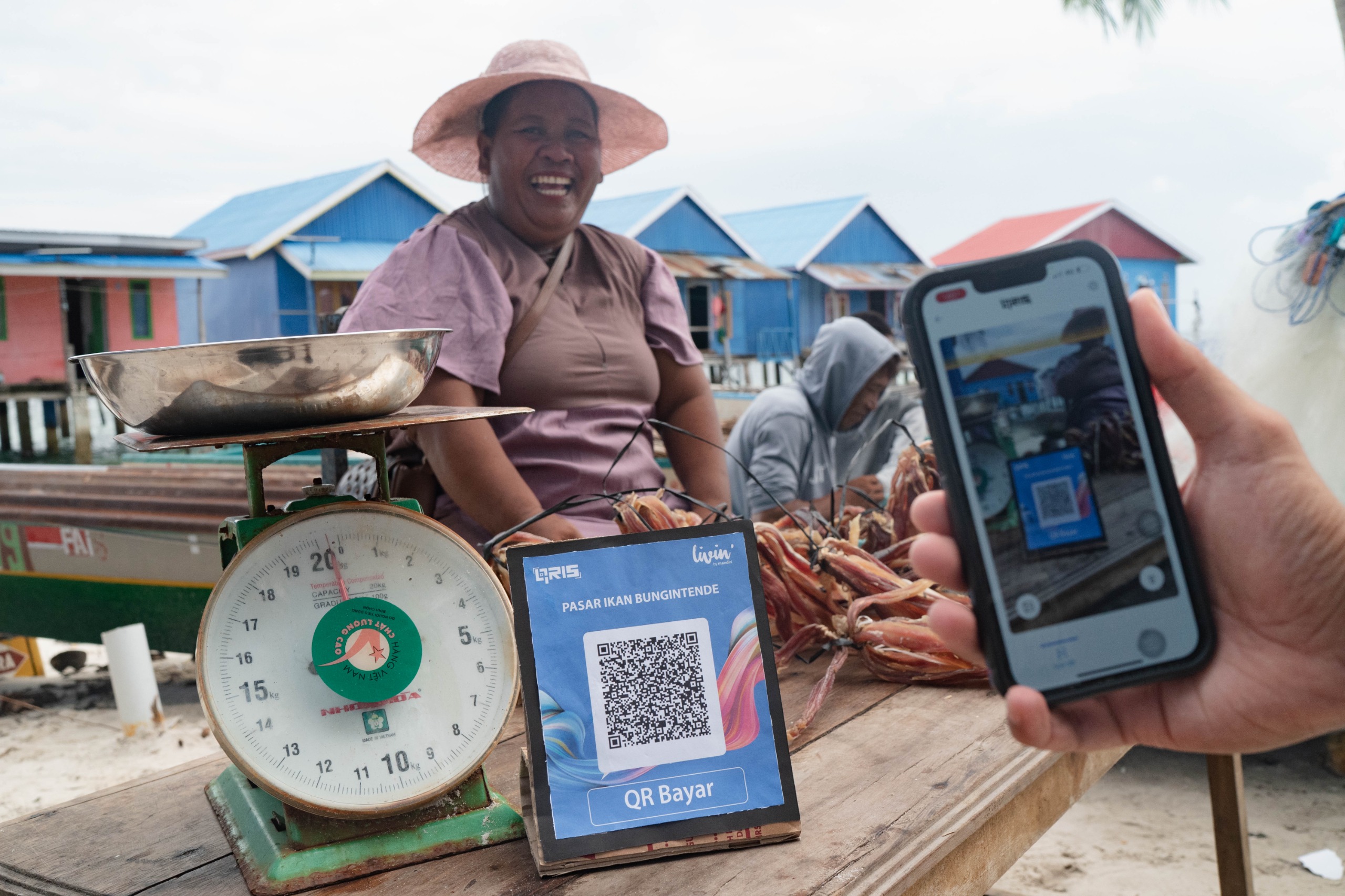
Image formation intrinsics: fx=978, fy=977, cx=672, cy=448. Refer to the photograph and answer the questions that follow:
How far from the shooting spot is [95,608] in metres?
Answer: 4.22

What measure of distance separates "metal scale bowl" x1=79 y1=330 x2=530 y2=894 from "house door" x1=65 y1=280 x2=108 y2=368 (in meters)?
17.2

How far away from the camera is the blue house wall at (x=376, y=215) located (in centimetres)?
1769

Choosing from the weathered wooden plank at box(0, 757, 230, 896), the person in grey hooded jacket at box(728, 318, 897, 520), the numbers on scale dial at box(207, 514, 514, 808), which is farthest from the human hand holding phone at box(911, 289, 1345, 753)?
the person in grey hooded jacket at box(728, 318, 897, 520)

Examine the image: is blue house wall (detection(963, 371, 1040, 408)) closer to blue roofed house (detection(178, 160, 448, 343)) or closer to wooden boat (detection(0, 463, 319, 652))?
wooden boat (detection(0, 463, 319, 652))

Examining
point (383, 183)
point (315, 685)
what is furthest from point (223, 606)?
point (383, 183)

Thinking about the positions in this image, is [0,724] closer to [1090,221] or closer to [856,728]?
[856,728]

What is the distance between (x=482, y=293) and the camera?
191 cm

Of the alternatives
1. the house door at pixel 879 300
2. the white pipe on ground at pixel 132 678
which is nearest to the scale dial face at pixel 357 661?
the white pipe on ground at pixel 132 678

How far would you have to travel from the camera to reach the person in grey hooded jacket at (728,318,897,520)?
330cm

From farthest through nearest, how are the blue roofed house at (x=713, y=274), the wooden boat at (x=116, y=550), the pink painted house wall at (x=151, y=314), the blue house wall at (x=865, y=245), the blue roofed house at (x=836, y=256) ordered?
the blue house wall at (x=865, y=245) < the blue roofed house at (x=836, y=256) < the blue roofed house at (x=713, y=274) < the pink painted house wall at (x=151, y=314) < the wooden boat at (x=116, y=550)

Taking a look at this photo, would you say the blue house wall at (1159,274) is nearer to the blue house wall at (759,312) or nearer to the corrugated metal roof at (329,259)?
the blue house wall at (759,312)

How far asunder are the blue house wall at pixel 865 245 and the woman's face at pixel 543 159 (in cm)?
1921

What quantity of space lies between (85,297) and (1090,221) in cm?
1984

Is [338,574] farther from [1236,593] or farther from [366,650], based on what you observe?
[1236,593]
